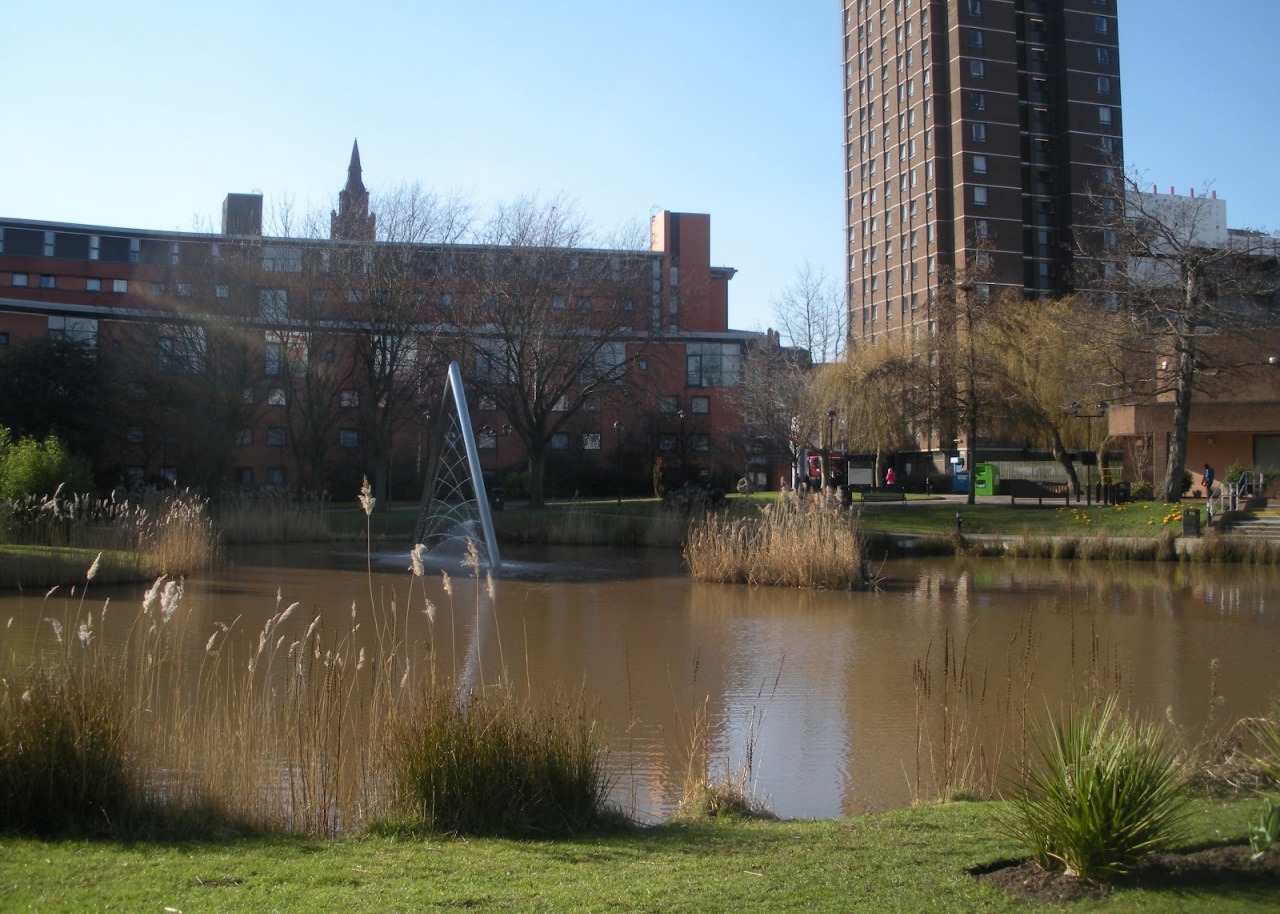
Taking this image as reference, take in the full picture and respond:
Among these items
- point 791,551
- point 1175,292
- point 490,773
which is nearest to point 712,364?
point 1175,292

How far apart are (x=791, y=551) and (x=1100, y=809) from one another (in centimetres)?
1506

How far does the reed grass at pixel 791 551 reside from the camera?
1909 cm

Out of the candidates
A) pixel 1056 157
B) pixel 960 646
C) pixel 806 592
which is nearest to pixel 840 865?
pixel 960 646

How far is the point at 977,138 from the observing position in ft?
233

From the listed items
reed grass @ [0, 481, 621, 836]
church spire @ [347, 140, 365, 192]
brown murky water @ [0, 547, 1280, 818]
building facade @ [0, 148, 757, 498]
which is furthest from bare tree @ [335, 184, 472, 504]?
church spire @ [347, 140, 365, 192]

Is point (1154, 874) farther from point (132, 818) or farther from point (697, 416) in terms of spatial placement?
point (697, 416)

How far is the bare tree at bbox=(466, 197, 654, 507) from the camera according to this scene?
3538 cm

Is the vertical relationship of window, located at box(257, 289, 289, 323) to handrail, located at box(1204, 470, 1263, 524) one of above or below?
above

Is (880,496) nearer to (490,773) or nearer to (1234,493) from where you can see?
(1234,493)

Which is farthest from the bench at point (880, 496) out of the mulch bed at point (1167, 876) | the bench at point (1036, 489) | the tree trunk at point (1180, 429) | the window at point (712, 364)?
the mulch bed at point (1167, 876)

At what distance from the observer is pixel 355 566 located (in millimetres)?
22391

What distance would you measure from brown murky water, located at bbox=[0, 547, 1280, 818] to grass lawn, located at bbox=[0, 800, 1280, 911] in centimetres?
157

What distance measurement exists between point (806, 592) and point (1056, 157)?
65.9 m

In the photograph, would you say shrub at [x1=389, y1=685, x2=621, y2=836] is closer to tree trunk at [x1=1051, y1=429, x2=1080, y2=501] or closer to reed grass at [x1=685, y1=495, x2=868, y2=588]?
reed grass at [x1=685, y1=495, x2=868, y2=588]
